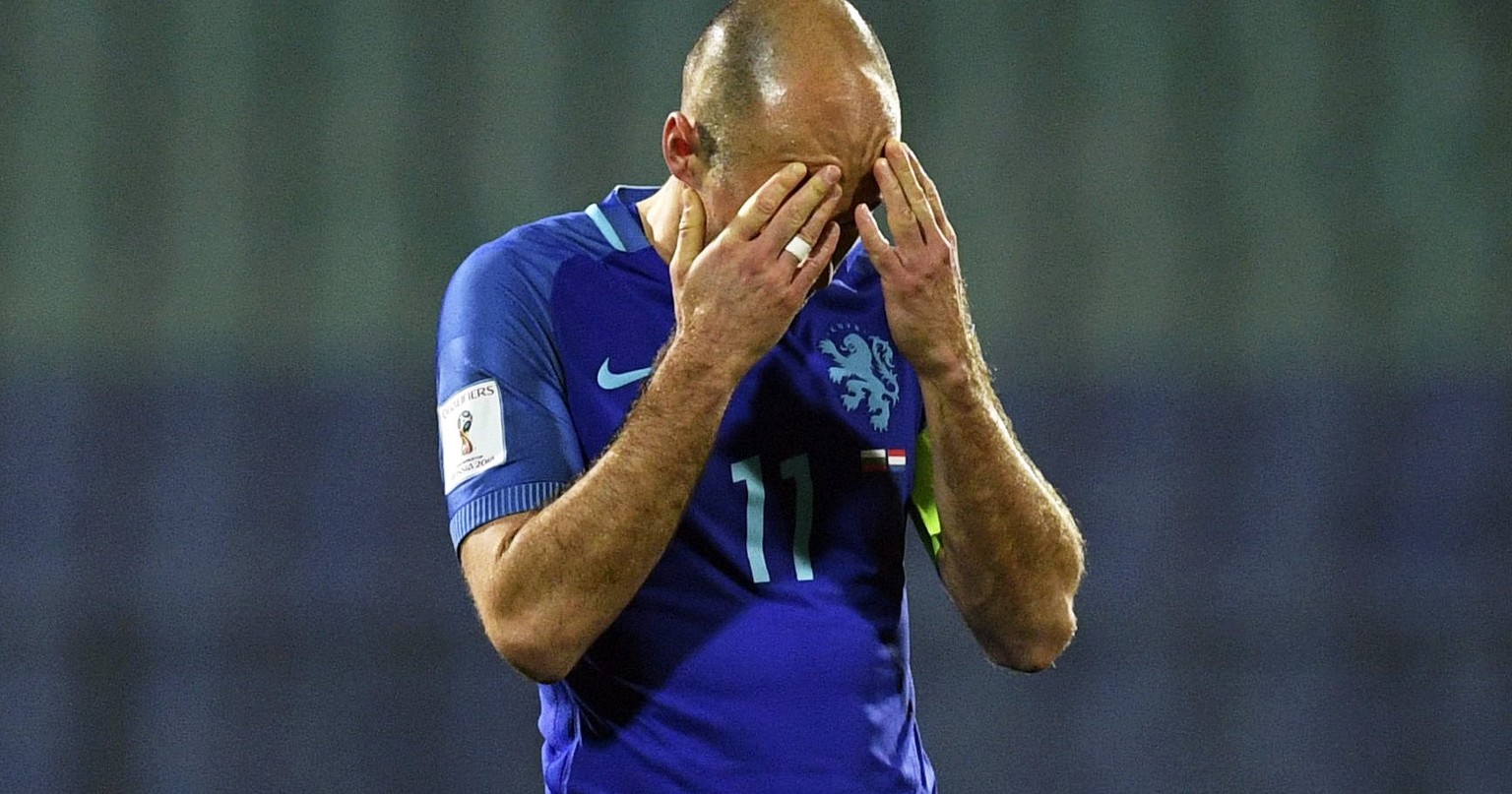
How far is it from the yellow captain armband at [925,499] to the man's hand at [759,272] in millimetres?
349

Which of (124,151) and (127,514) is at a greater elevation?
(124,151)

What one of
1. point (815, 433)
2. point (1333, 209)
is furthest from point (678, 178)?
point (1333, 209)

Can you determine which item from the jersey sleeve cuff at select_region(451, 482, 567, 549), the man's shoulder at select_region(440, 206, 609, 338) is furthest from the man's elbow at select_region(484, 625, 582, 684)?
the man's shoulder at select_region(440, 206, 609, 338)

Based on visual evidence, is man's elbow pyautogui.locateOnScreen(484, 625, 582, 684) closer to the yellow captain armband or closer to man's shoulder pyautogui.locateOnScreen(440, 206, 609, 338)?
man's shoulder pyautogui.locateOnScreen(440, 206, 609, 338)

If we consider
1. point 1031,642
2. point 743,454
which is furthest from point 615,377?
point 1031,642

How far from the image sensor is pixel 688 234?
1.75 m

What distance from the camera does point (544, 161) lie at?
158 inches

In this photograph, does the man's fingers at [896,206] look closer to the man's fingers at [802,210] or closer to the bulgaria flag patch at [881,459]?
the man's fingers at [802,210]

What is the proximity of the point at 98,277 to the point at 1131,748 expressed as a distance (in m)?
2.57

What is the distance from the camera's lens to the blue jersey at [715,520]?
5.66 ft

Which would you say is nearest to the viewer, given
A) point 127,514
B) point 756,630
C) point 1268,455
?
point 756,630

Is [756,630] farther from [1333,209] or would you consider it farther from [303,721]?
[1333,209]

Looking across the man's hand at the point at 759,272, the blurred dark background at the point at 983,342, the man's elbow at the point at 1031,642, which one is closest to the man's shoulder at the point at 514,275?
the man's hand at the point at 759,272

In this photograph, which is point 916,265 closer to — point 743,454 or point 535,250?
point 743,454
